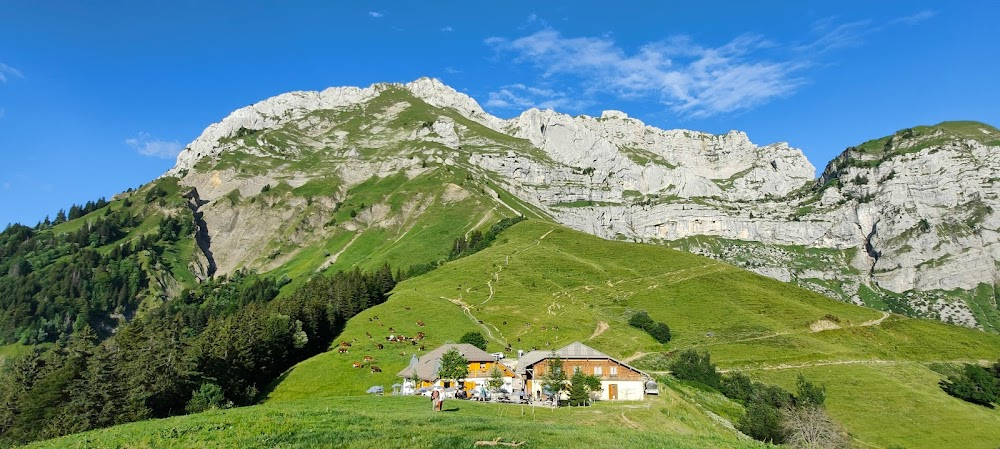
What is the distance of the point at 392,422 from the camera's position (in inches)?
1071

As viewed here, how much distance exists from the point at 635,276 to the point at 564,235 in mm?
43488

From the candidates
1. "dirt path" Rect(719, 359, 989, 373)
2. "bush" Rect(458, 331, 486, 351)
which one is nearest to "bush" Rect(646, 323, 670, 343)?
"dirt path" Rect(719, 359, 989, 373)

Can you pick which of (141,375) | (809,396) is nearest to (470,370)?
(141,375)

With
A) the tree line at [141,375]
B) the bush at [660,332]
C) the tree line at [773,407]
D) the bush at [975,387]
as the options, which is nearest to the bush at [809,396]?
the tree line at [773,407]

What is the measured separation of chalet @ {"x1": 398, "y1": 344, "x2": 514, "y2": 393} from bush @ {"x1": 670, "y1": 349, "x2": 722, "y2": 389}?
30.0 meters

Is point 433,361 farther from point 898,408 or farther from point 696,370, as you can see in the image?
point 898,408

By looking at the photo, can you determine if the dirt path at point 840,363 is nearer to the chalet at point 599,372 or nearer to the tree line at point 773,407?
the tree line at point 773,407

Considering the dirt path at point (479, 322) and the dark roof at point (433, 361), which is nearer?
the dark roof at point (433, 361)

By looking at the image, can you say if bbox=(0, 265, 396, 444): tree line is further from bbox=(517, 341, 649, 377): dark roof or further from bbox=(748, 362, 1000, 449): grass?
bbox=(748, 362, 1000, 449): grass

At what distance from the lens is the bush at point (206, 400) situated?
58.7 meters


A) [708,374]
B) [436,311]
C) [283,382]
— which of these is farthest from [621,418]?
[436,311]

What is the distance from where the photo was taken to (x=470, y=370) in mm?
72438

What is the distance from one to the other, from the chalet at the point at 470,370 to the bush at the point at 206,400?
826 inches

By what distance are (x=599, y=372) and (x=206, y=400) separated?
151 ft
